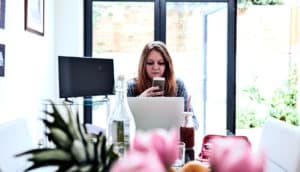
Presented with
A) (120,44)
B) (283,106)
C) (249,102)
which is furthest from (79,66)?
(283,106)

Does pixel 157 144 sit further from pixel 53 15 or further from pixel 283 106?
pixel 283 106

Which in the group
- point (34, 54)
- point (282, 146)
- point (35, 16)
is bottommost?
point (282, 146)

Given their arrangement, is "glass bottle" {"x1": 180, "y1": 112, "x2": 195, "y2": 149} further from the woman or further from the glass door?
the glass door

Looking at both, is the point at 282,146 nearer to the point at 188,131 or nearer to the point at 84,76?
the point at 188,131

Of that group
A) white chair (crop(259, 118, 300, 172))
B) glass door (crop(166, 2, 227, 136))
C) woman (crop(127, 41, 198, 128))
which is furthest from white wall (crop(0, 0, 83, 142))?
white chair (crop(259, 118, 300, 172))

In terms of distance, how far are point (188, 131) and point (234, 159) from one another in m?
1.27

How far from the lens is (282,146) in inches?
69.0

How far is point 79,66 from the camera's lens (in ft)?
11.1

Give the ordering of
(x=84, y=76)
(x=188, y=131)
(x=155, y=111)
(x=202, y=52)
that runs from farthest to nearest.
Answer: (x=202, y=52)
(x=84, y=76)
(x=188, y=131)
(x=155, y=111)

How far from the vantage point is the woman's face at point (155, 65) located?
8.85 ft

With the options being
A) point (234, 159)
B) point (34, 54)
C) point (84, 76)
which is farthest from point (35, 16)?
point (234, 159)

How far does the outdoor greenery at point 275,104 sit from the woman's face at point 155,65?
2.01 metres

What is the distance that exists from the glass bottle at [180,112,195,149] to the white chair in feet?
1.03

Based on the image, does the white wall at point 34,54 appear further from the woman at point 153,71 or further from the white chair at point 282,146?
the white chair at point 282,146
